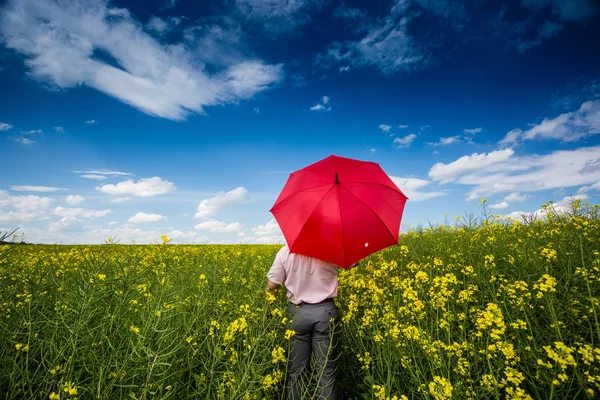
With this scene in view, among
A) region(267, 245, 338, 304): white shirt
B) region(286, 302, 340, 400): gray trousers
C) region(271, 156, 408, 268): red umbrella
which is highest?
region(271, 156, 408, 268): red umbrella

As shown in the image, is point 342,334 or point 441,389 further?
point 342,334

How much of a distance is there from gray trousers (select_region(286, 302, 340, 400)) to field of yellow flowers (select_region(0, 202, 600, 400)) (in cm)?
22

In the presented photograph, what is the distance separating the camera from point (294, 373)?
10.3ft

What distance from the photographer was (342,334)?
4.02 metres

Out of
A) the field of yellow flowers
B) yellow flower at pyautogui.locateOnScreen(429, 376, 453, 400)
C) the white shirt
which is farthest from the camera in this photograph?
the white shirt

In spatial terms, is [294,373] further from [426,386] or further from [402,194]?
[402,194]

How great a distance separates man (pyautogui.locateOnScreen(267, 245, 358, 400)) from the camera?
3094 millimetres

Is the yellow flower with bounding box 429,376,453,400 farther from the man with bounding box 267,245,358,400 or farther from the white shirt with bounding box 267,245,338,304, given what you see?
the white shirt with bounding box 267,245,338,304

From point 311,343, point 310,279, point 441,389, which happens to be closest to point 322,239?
point 310,279

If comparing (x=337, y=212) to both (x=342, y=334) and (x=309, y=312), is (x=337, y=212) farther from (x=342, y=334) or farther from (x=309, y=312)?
(x=342, y=334)

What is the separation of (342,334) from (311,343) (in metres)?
0.93

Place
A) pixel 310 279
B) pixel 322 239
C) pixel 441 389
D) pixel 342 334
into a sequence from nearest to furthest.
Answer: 1. pixel 441 389
2. pixel 322 239
3. pixel 310 279
4. pixel 342 334

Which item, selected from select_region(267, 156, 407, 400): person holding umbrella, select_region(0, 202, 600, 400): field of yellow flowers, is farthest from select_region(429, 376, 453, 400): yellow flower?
select_region(267, 156, 407, 400): person holding umbrella

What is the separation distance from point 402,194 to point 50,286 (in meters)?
4.58
